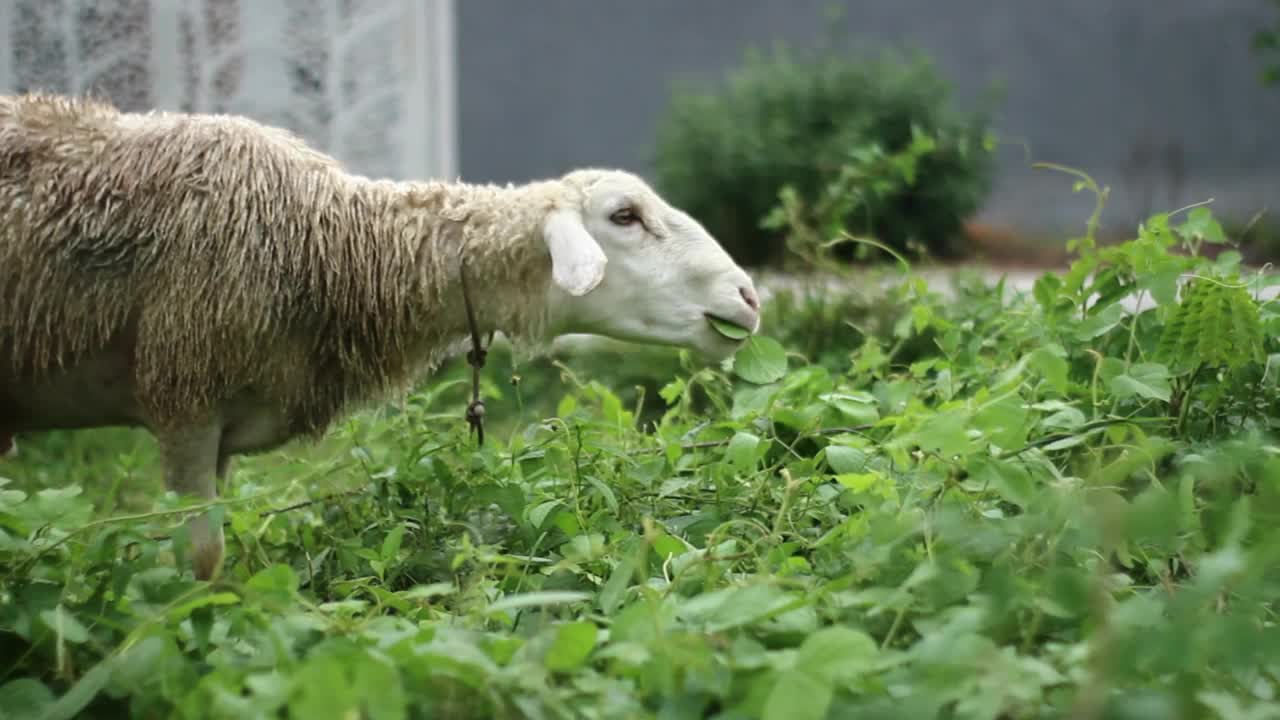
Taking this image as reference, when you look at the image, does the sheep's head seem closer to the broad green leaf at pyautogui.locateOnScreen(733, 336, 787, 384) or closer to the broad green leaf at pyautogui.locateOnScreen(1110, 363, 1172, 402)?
the broad green leaf at pyautogui.locateOnScreen(733, 336, 787, 384)

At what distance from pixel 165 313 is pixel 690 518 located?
0.91m

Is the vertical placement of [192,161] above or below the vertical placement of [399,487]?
above

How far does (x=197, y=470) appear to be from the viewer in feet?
6.69

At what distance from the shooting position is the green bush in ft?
18.5

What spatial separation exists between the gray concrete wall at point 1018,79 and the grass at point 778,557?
520cm

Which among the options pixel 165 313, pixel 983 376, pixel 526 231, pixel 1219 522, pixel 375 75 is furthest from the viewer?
pixel 375 75

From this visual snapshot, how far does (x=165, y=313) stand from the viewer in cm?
195

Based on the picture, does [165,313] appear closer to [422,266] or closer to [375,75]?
[422,266]

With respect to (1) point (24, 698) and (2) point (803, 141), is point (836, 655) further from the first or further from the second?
(2) point (803, 141)

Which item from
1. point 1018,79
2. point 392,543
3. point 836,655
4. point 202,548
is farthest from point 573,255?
point 1018,79

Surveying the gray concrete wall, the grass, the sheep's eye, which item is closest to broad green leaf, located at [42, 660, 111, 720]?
the grass

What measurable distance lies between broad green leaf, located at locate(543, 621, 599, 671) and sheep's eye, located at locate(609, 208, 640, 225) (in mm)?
1020

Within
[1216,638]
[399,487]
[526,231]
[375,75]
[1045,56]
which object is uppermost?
[1045,56]

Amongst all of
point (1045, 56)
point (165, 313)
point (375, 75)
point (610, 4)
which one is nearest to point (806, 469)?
point (165, 313)
